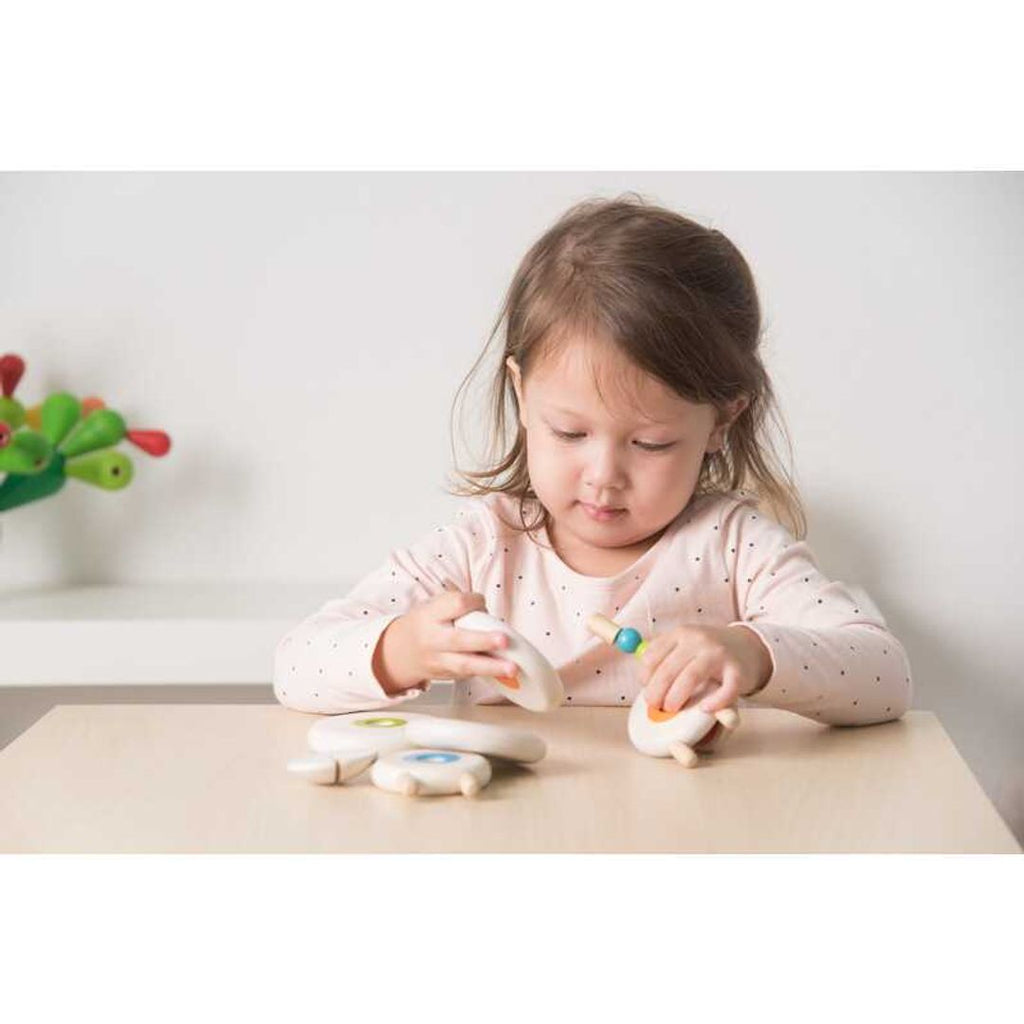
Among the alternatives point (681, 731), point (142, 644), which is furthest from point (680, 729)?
point (142, 644)

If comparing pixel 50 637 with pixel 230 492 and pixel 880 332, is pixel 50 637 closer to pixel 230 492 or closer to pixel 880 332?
pixel 230 492

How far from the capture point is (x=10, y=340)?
5.49 ft

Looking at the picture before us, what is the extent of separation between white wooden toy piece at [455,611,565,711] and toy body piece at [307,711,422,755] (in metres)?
0.06

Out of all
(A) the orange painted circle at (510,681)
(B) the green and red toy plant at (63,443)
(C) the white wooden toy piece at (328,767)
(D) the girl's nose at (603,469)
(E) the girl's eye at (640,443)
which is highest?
(E) the girl's eye at (640,443)

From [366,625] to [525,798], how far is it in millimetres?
272

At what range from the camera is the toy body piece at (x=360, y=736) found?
681mm

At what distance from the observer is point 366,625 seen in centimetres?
87

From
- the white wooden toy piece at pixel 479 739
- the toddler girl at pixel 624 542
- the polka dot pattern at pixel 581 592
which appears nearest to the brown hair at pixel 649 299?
the toddler girl at pixel 624 542

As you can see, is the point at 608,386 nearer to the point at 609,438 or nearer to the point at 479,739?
the point at 609,438

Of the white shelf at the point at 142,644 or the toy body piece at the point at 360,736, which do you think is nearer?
the toy body piece at the point at 360,736

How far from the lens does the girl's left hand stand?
2.32 feet

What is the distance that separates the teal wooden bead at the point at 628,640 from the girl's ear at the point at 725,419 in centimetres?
26

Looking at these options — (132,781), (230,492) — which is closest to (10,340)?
→ (230,492)

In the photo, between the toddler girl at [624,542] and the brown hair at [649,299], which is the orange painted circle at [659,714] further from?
the brown hair at [649,299]
